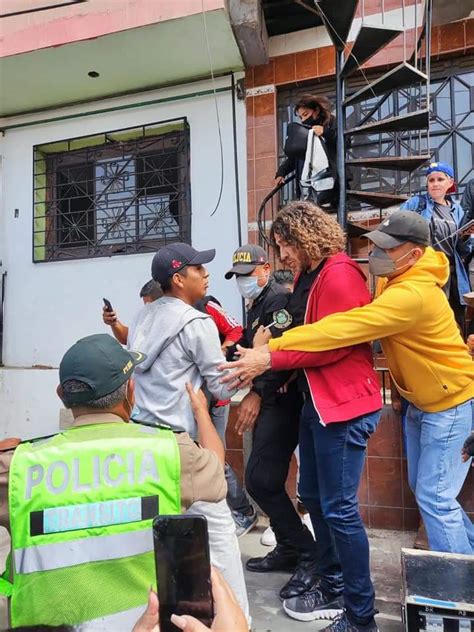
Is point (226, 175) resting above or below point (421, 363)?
above

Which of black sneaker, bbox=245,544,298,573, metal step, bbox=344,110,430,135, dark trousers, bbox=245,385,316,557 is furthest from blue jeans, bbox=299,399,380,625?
metal step, bbox=344,110,430,135

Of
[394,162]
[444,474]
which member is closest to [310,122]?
[394,162]

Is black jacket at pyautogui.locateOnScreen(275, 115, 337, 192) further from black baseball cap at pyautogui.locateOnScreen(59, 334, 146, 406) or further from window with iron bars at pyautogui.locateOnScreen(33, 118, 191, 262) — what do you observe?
black baseball cap at pyautogui.locateOnScreen(59, 334, 146, 406)

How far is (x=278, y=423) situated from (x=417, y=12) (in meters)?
4.91

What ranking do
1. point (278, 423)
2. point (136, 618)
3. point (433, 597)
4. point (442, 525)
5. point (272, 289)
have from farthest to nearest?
point (272, 289), point (278, 423), point (442, 525), point (433, 597), point (136, 618)

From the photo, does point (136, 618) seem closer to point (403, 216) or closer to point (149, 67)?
point (403, 216)

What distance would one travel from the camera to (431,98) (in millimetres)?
5086

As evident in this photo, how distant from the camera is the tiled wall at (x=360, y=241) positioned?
337 centimetres

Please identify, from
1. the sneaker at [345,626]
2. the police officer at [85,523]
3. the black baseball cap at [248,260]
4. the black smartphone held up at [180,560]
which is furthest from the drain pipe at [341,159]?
the black smartphone held up at [180,560]

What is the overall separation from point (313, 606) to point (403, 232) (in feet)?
6.38

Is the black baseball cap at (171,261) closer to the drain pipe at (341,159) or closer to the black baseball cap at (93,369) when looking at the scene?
the black baseball cap at (93,369)

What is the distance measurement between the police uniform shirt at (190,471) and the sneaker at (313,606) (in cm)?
143

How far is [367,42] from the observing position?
4.22m

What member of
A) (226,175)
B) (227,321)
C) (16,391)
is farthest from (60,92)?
(227,321)
